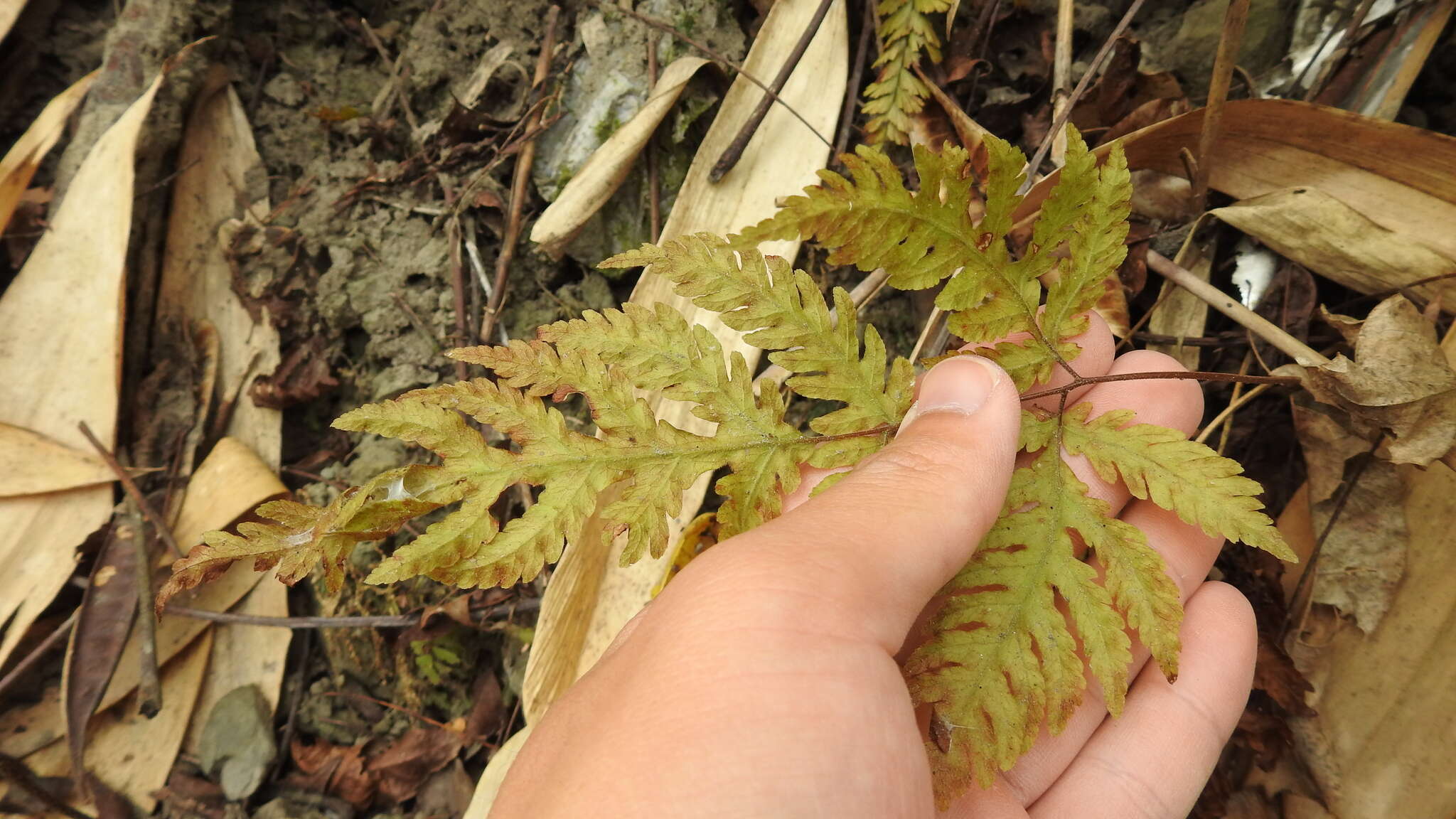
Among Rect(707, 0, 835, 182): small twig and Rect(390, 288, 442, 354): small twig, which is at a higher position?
Rect(707, 0, 835, 182): small twig

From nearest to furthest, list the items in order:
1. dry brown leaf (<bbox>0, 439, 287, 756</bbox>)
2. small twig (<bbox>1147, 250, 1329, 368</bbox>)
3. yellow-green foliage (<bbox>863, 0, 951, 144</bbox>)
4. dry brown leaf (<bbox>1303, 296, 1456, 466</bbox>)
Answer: dry brown leaf (<bbox>1303, 296, 1456, 466</bbox>), small twig (<bbox>1147, 250, 1329, 368</bbox>), yellow-green foliage (<bbox>863, 0, 951, 144</bbox>), dry brown leaf (<bbox>0, 439, 287, 756</bbox>)

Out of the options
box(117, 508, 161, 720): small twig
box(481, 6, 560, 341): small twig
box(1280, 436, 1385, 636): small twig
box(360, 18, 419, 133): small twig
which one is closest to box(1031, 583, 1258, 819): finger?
box(1280, 436, 1385, 636): small twig

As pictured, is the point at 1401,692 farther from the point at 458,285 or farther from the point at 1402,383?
the point at 458,285

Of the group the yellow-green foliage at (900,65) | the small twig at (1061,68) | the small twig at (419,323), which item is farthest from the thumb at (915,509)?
the small twig at (419,323)

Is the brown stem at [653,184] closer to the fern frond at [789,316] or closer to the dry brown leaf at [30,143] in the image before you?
the fern frond at [789,316]

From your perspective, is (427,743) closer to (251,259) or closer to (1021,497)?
(251,259)

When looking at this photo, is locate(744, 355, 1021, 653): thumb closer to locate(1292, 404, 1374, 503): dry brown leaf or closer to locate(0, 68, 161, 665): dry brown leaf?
locate(1292, 404, 1374, 503): dry brown leaf
